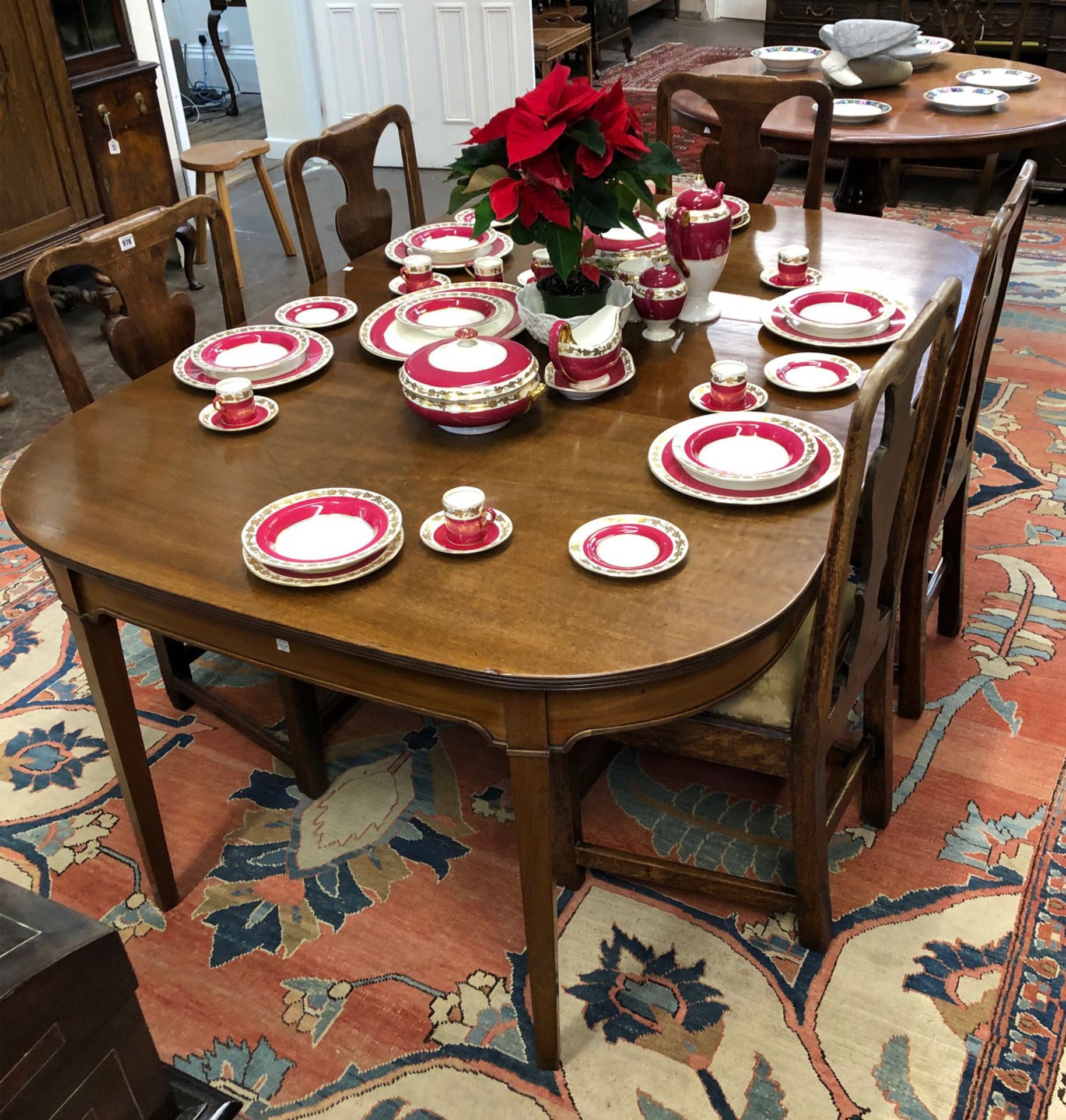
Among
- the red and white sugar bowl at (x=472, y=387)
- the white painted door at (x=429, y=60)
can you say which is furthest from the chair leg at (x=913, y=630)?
the white painted door at (x=429, y=60)

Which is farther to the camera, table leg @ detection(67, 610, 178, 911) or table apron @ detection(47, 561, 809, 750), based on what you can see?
table leg @ detection(67, 610, 178, 911)

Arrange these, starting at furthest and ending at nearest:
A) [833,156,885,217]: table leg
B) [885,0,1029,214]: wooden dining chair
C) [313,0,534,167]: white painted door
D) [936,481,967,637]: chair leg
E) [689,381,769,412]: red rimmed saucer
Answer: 1. [313,0,534,167]: white painted door
2. [885,0,1029,214]: wooden dining chair
3. [833,156,885,217]: table leg
4. [936,481,967,637]: chair leg
5. [689,381,769,412]: red rimmed saucer

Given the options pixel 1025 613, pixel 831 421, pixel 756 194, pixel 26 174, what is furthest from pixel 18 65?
pixel 1025 613

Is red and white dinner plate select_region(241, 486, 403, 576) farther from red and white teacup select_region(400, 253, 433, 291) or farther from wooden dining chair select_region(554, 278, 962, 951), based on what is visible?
red and white teacup select_region(400, 253, 433, 291)

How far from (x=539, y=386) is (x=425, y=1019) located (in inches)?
38.0

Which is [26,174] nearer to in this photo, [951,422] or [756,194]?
[756,194]

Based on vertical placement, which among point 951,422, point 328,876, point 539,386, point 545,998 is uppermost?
point 539,386

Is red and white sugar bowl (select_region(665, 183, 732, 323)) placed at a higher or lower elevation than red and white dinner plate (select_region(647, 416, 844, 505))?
higher

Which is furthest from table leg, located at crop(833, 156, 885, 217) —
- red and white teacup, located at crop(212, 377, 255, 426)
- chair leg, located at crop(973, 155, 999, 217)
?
red and white teacup, located at crop(212, 377, 255, 426)

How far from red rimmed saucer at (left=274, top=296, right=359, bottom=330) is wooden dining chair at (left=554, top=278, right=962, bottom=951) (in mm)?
931

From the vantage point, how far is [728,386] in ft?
5.40

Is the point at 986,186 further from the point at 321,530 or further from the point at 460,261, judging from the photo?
the point at 321,530

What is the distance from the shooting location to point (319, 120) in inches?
229

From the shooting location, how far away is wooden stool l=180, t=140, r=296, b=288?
4.01 m
